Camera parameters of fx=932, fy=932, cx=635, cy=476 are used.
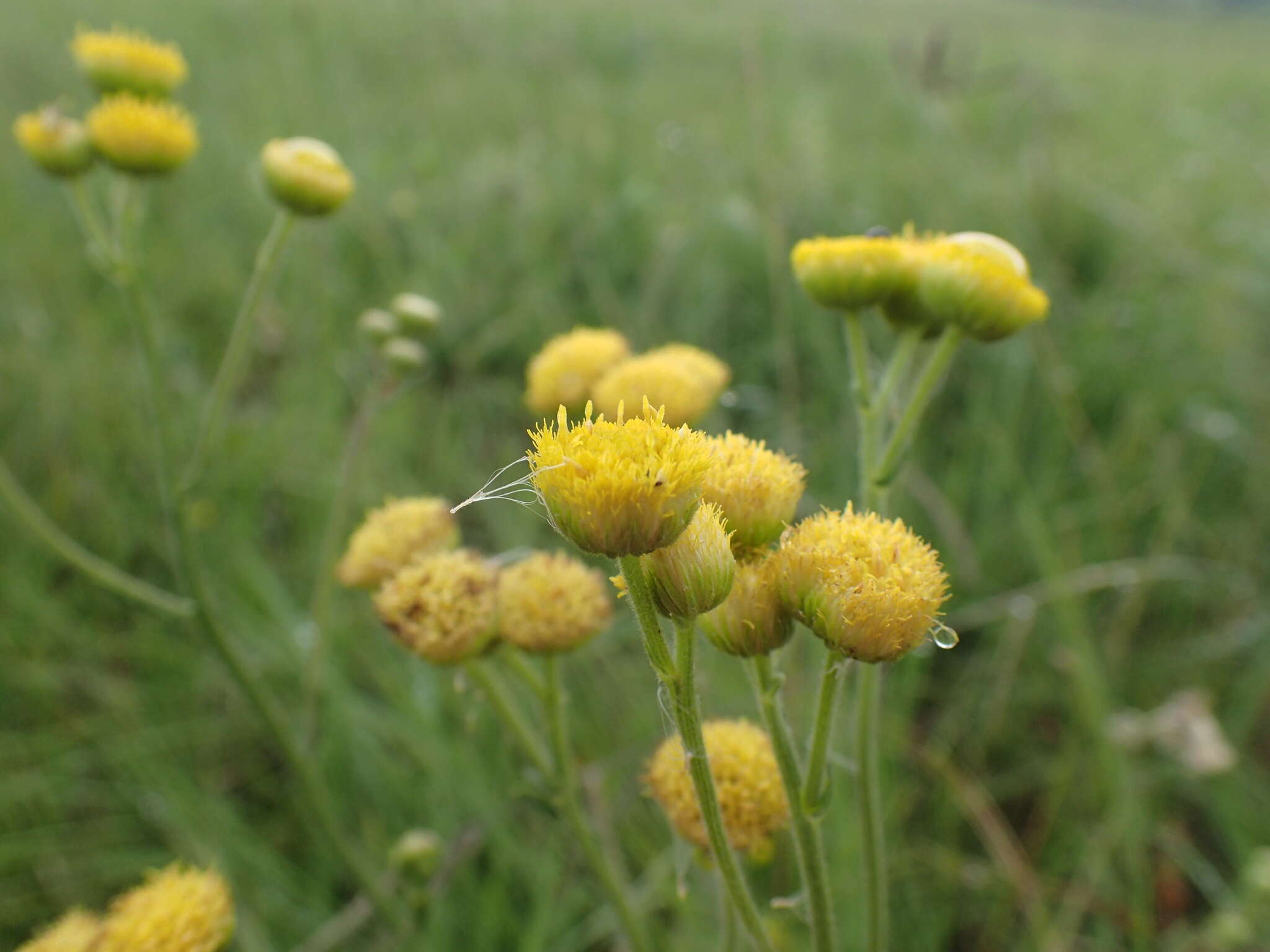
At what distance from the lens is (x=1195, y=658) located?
262 cm

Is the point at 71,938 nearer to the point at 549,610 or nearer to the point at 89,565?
the point at 89,565

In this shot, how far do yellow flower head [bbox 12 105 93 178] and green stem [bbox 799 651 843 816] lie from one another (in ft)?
6.80

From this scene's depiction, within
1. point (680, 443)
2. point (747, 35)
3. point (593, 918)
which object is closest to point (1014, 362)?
point (747, 35)

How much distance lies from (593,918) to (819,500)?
142 cm

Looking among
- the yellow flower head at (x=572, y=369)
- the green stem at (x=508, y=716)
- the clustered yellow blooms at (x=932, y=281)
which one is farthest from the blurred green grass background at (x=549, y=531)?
the clustered yellow blooms at (x=932, y=281)

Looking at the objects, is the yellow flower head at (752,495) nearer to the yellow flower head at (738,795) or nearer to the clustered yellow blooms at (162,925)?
the yellow flower head at (738,795)

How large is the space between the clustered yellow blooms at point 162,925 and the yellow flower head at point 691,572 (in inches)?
36.3

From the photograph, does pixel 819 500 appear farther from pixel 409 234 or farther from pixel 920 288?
pixel 409 234

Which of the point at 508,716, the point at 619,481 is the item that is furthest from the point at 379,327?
the point at 619,481

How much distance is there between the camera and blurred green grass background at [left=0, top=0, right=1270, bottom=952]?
2135mm

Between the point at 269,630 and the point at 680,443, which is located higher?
the point at 680,443

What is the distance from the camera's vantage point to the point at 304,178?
80.5 inches

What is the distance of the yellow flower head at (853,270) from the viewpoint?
4.97ft

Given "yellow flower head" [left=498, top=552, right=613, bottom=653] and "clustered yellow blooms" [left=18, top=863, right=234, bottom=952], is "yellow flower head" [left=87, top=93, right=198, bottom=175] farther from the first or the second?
"clustered yellow blooms" [left=18, top=863, right=234, bottom=952]
